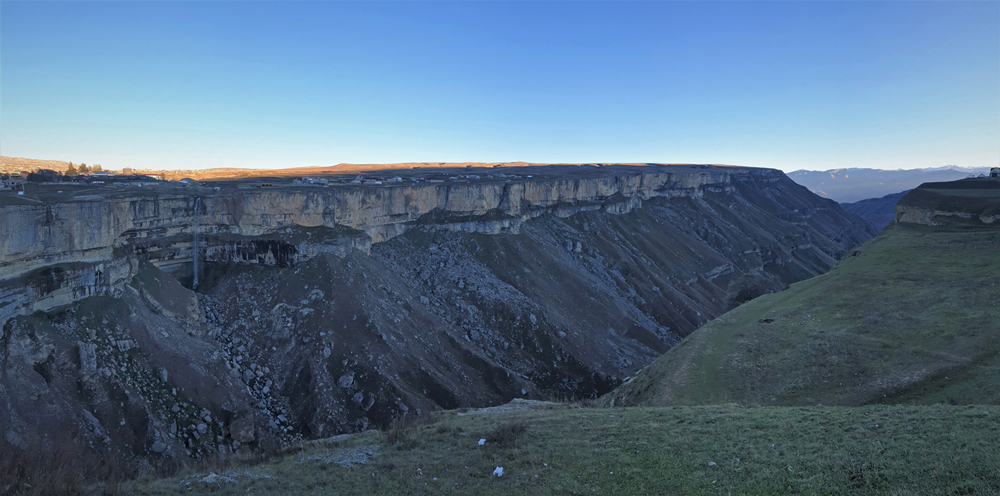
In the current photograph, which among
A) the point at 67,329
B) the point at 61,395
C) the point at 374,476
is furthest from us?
the point at 67,329

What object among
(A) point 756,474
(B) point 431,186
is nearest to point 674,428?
(A) point 756,474

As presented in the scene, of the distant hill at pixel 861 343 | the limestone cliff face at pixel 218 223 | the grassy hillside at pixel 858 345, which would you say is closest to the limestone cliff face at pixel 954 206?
the distant hill at pixel 861 343

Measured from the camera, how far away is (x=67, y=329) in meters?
33.1

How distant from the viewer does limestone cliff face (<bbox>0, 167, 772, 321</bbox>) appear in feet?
108

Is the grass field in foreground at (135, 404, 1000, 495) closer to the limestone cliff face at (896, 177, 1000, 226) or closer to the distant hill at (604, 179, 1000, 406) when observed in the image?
the distant hill at (604, 179, 1000, 406)

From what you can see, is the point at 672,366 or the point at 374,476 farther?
the point at 672,366

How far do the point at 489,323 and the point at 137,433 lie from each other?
30335 millimetres

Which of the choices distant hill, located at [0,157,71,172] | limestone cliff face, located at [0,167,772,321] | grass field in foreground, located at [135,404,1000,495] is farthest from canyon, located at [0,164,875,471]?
distant hill, located at [0,157,71,172]

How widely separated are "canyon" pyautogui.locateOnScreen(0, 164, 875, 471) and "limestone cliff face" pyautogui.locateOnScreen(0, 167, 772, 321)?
138 millimetres

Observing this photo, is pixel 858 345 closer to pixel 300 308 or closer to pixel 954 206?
pixel 300 308

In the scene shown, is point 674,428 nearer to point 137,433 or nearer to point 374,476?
point 374,476

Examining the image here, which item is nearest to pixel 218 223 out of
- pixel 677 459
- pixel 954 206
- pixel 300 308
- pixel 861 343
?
pixel 300 308

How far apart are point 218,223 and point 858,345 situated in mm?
50659

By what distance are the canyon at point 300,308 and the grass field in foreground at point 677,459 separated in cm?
1682
